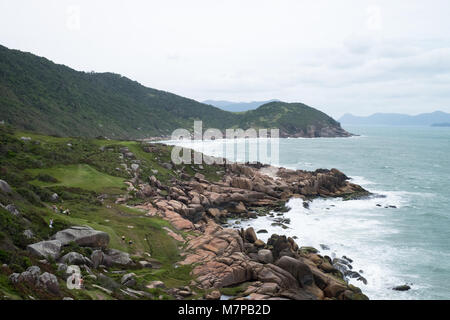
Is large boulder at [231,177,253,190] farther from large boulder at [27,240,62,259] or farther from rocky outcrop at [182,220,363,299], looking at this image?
large boulder at [27,240,62,259]

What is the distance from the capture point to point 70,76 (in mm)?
178000

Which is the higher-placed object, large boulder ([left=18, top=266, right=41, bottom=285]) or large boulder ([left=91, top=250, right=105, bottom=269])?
large boulder ([left=18, top=266, right=41, bottom=285])

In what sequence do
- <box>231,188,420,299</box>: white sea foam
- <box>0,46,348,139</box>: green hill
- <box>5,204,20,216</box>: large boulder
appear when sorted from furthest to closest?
<box>0,46,348,139</box>: green hill, <box>231,188,420,299</box>: white sea foam, <box>5,204,20,216</box>: large boulder

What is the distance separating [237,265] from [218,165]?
39.1 m

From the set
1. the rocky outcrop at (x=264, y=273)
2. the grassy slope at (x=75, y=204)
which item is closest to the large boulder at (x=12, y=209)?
the grassy slope at (x=75, y=204)

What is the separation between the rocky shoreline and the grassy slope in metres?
1.93

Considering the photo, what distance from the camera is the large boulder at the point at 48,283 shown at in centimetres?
1171

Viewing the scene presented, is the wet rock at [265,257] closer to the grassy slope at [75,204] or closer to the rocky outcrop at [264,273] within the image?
the rocky outcrop at [264,273]

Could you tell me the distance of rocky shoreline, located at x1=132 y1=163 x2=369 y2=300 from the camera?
753 inches

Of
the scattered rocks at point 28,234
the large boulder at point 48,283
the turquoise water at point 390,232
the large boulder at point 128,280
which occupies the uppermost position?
the scattered rocks at point 28,234

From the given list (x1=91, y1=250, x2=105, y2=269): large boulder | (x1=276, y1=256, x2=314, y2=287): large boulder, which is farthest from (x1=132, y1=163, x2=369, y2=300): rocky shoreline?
(x1=91, y1=250, x2=105, y2=269): large boulder

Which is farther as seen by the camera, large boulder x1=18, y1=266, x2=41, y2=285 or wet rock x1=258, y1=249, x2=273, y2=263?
wet rock x1=258, y1=249, x2=273, y2=263

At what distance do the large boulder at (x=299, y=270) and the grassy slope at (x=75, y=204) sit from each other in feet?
21.7

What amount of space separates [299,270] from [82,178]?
27.4 m
